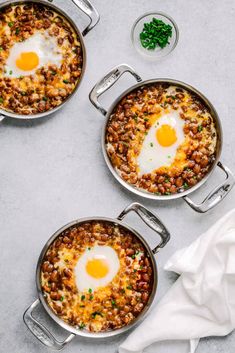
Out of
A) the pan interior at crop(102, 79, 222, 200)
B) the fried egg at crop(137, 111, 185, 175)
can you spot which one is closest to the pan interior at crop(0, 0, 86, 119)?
the pan interior at crop(102, 79, 222, 200)

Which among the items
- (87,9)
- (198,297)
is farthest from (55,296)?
(87,9)

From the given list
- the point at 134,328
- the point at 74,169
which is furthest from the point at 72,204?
the point at 134,328

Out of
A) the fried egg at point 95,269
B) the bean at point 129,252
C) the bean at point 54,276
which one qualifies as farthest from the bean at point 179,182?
the bean at point 54,276

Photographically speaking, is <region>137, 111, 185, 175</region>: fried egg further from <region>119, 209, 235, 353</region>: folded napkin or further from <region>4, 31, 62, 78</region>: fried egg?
<region>4, 31, 62, 78</region>: fried egg

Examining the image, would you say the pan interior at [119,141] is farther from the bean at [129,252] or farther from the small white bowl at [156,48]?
the bean at [129,252]

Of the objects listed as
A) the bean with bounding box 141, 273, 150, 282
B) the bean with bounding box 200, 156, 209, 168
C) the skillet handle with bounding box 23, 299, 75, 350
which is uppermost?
the bean with bounding box 200, 156, 209, 168

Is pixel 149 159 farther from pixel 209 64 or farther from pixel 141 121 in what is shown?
pixel 209 64
